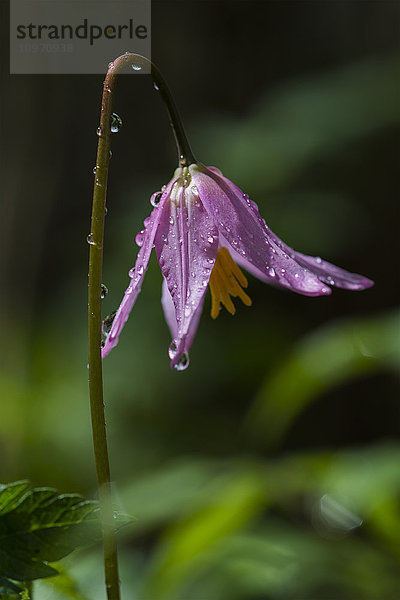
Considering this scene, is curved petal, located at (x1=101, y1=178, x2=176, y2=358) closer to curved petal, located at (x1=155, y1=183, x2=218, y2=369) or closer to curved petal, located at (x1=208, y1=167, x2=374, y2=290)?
curved petal, located at (x1=155, y1=183, x2=218, y2=369)

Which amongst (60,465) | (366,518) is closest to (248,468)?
(366,518)

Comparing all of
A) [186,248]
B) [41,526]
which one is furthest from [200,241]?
[41,526]

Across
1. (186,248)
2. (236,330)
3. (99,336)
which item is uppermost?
(186,248)

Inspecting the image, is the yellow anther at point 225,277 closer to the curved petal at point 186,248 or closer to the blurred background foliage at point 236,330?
the curved petal at point 186,248

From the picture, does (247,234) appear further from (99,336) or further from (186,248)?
(99,336)

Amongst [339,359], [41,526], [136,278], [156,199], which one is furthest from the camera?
[339,359]

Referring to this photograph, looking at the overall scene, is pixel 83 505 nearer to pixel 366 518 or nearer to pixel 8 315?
pixel 366 518
